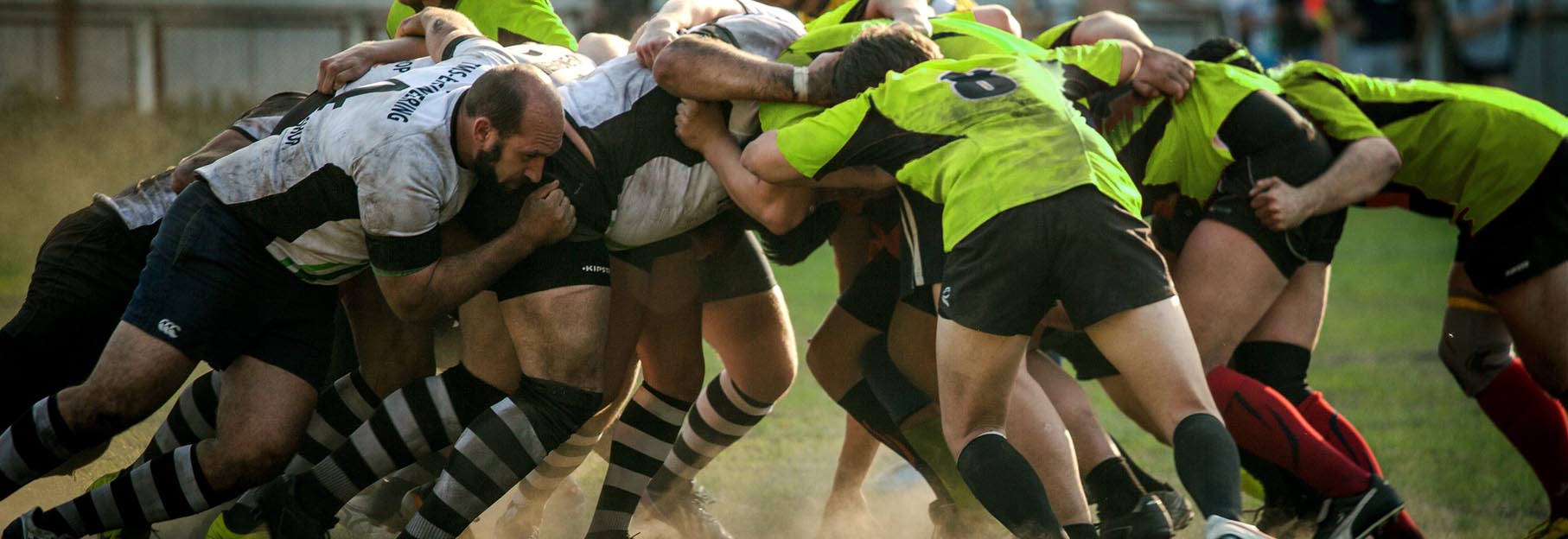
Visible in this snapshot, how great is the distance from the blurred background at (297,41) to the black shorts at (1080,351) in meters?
10.0

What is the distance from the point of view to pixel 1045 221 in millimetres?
3662

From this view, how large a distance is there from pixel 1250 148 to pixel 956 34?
104cm


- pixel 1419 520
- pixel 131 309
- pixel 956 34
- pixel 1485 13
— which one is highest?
pixel 956 34

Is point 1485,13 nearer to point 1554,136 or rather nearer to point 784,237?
point 1554,136

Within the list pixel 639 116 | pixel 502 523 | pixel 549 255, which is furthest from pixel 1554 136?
pixel 502 523

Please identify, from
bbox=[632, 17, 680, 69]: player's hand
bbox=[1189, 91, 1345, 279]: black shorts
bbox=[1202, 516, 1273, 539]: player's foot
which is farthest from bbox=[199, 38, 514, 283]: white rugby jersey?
bbox=[1189, 91, 1345, 279]: black shorts

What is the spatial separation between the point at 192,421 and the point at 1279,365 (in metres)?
3.50

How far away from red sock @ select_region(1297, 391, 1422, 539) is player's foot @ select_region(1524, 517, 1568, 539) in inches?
26.5

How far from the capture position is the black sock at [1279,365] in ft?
15.2

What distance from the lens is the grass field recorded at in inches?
216

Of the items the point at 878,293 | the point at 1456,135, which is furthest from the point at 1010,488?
the point at 1456,135

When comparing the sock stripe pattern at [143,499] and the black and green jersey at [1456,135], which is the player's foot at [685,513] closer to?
the sock stripe pattern at [143,499]

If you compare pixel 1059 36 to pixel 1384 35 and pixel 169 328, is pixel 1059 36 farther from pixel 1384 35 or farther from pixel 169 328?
pixel 1384 35

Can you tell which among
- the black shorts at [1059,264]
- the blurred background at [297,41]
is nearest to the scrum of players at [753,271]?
the black shorts at [1059,264]
